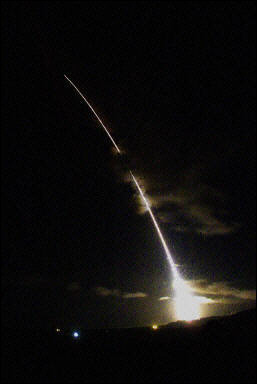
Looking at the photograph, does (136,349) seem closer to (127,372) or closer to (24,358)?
(127,372)

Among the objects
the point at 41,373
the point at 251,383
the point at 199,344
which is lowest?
the point at 41,373

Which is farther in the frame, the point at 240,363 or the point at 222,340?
the point at 222,340

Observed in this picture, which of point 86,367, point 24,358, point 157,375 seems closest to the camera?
point 157,375

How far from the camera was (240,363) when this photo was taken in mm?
12695

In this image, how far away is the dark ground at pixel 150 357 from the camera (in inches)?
520

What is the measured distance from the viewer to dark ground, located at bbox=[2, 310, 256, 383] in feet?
43.3

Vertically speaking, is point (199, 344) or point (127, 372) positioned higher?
point (199, 344)

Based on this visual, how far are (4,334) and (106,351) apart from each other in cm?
1306

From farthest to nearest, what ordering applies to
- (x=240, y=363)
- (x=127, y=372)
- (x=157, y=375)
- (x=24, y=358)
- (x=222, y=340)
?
(x=24, y=358) < (x=127, y=372) < (x=157, y=375) < (x=222, y=340) < (x=240, y=363)

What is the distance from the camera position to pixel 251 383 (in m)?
11.9

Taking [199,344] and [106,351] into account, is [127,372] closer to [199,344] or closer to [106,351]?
[106,351]

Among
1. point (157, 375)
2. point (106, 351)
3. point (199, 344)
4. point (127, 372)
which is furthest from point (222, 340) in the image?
point (106, 351)

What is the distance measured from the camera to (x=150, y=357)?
1655 cm

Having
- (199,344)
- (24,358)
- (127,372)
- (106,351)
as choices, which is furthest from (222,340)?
(24,358)
